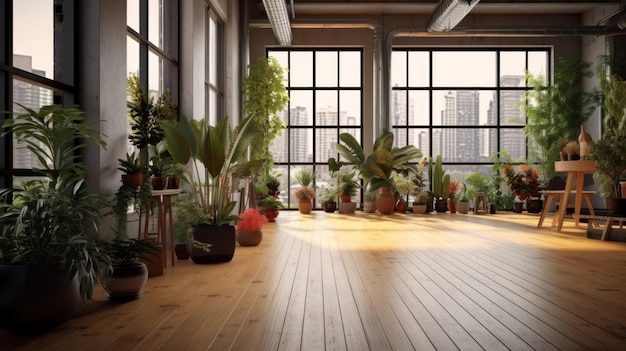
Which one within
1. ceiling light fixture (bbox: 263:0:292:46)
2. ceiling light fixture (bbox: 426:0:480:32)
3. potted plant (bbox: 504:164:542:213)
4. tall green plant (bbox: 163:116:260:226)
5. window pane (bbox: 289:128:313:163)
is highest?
ceiling light fixture (bbox: 426:0:480:32)

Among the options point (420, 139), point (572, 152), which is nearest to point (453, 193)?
point (420, 139)

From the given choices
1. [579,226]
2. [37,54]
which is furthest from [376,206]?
[37,54]

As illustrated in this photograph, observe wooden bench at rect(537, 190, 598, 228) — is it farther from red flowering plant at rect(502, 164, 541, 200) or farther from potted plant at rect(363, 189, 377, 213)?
potted plant at rect(363, 189, 377, 213)

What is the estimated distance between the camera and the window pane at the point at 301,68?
40.2ft

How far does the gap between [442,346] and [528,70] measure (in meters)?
11.1

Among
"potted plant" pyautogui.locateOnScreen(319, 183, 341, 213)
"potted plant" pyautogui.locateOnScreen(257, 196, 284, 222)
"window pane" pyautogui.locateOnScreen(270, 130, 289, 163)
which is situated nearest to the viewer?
"potted plant" pyautogui.locateOnScreen(257, 196, 284, 222)

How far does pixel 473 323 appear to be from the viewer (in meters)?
2.83

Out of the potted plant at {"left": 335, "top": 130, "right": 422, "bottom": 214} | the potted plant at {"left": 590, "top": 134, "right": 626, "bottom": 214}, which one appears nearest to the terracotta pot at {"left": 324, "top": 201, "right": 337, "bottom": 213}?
the potted plant at {"left": 335, "top": 130, "right": 422, "bottom": 214}

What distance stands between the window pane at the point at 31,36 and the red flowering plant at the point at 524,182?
9328mm

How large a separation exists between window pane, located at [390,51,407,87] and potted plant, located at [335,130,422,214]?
1.64m

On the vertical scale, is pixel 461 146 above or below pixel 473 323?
above

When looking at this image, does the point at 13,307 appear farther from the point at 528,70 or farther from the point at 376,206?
the point at 528,70

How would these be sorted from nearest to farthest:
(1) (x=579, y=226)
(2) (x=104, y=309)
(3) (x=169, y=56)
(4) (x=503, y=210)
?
1. (2) (x=104, y=309)
2. (3) (x=169, y=56)
3. (1) (x=579, y=226)
4. (4) (x=503, y=210)

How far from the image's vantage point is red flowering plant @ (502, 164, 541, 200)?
36.3 ft
